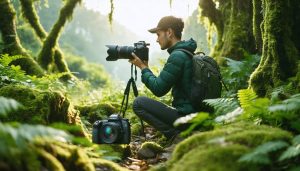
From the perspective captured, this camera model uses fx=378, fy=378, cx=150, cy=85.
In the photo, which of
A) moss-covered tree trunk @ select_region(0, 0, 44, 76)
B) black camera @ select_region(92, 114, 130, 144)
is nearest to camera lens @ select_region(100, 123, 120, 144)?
black camera @ select_region(92, 114, 130, 144)

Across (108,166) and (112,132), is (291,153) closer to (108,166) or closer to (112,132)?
(108,166)

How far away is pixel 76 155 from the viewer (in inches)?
103

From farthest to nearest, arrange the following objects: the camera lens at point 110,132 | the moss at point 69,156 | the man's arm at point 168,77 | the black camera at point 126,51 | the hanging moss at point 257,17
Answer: the hanging moss at point 257,17 → the black camera at point 126,51 → the man's arm at point 168,77 → the camera lens at point 110,132 → the moss at point 69,156

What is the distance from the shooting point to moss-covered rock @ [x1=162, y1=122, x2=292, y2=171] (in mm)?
2354

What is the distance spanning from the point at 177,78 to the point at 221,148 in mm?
2556

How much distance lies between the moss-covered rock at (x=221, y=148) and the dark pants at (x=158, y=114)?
2.12 m

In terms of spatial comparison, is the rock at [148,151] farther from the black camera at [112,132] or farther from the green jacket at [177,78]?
the green jacket at [177,78]

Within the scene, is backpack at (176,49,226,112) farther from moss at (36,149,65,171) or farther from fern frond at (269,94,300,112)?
moss at (36,149,65,171)

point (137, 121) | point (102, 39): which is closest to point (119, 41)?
point (102, 39)

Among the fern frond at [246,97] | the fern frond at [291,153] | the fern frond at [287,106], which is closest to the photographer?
the fern frond at [291,153]

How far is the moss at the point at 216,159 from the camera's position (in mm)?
2322

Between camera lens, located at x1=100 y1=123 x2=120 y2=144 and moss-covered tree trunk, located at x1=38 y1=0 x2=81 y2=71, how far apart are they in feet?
25.5

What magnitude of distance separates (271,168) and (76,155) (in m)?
1.32

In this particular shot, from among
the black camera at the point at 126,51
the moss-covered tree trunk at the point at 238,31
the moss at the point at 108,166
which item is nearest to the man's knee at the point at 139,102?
the black camera at the point at 126,51
